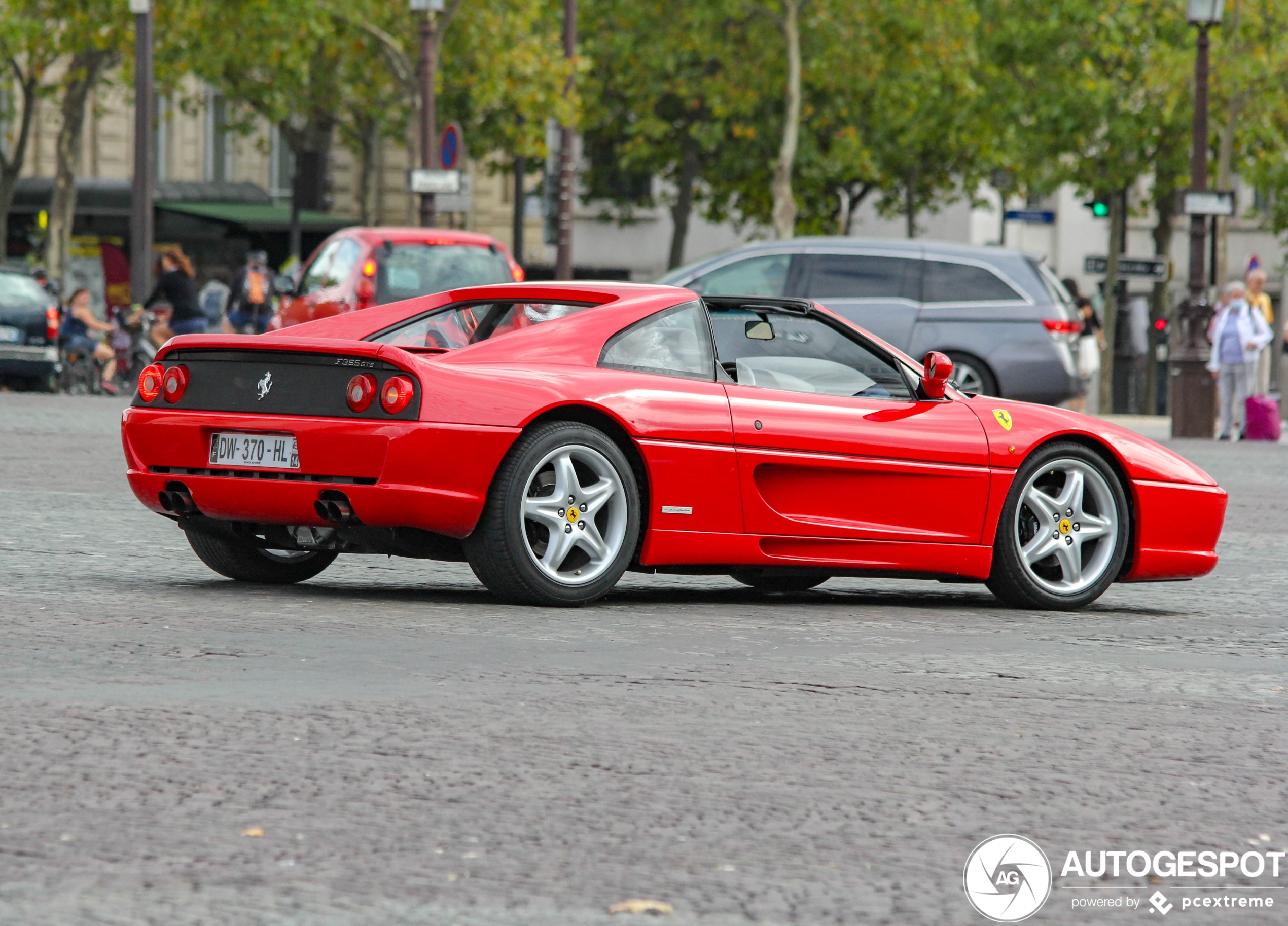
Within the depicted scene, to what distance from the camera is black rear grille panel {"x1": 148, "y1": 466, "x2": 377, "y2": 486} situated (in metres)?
7.21

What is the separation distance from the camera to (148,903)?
372cm

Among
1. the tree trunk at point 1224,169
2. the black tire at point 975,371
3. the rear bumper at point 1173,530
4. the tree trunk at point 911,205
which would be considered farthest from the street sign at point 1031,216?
the rear bumper at point 1173,530

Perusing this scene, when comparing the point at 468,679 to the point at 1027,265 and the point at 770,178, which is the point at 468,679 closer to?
the point at 1027,265

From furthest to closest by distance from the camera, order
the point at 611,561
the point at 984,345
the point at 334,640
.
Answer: the point at 984,345, the point at 611,561, the point at 334,640

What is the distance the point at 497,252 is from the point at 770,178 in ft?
94.0

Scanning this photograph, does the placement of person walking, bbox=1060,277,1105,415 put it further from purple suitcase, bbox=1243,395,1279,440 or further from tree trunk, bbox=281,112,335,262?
tree trunk, bbox=281,112,335,262

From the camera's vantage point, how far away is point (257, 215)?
154ft

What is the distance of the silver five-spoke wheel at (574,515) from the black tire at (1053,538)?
1.71 metres

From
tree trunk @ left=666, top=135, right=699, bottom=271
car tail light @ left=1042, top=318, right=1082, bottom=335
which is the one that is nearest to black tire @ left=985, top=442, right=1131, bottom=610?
car tail light @ left=1042, top=318, right=1082, bottom=335

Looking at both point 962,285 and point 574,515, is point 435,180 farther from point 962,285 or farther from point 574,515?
point 574,515

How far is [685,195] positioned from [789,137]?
946 cm

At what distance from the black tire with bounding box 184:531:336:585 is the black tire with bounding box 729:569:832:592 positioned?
5.47 ft

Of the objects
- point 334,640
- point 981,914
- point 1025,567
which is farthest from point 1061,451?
point 981,914

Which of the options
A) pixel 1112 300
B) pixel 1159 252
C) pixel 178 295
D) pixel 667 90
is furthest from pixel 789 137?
pixel 178 295
